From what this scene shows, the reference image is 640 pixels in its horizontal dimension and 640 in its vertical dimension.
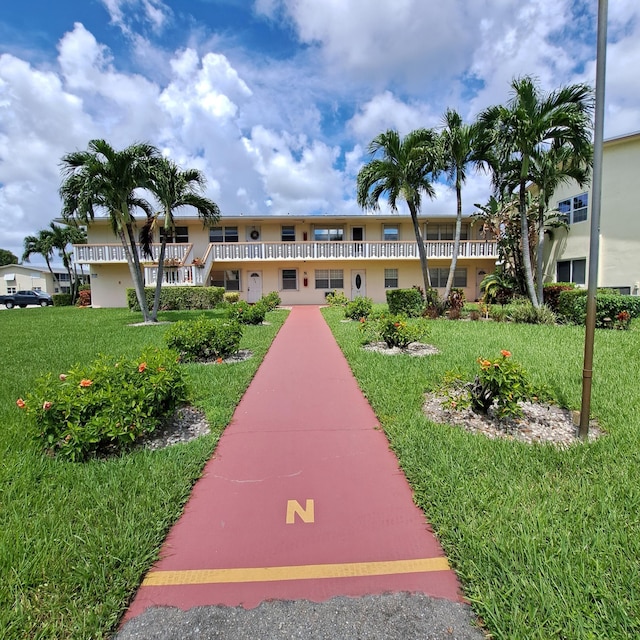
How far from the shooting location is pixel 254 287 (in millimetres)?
23609

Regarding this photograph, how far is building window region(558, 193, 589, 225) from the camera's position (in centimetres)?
1548

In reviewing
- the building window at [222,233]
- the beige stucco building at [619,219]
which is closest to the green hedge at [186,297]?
the building window at [222,233]

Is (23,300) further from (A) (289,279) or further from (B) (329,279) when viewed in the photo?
(B) (329,279)

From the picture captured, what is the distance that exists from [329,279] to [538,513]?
21.6 metres

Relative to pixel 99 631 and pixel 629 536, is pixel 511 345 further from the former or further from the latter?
pixel 99 631

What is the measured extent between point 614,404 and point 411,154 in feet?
36.1

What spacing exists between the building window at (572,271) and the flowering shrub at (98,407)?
17316mm

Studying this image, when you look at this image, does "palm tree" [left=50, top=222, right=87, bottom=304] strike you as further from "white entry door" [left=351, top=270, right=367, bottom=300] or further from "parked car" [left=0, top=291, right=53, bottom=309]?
"white entry door" [left=351, top=270, right=367, bottom=300]

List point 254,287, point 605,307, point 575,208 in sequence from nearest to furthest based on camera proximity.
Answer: point 605,307
point 575,208
point 254,287

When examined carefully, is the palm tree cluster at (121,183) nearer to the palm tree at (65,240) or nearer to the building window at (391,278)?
the building window at (391,278)

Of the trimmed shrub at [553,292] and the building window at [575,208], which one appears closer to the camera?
the trimmed shrub at [553,292]

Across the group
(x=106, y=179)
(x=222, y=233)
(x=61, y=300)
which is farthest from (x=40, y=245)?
(x=106, y=179)

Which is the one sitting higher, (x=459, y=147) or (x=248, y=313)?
(x=459, y=147)

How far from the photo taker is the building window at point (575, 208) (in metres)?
15.5
